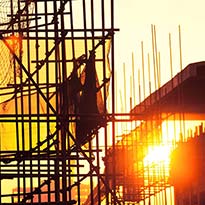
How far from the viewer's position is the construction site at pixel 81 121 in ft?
47.2

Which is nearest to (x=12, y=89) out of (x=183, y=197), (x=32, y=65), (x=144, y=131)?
(x=32, y=65)

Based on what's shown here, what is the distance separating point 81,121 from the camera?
14867 millimetres

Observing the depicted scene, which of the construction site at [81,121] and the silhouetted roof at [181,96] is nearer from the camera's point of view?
the construction site at [81,121]

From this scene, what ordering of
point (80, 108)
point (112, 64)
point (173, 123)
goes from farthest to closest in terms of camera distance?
point (173, 123), point (80, 108), point (112, 64)

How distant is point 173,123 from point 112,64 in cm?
1603

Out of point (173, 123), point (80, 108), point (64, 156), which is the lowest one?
point (64, 156)

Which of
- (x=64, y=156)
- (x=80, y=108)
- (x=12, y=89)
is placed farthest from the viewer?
(x=12, y=89)

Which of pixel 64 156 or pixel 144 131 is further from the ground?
pixel 144 131

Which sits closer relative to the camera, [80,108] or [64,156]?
[64,156]

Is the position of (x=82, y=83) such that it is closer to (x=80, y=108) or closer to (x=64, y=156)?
(x=80, y=108)

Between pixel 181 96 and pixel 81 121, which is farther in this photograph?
pixel 181 96

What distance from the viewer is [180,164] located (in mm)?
30547

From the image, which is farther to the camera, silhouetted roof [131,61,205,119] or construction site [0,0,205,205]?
silhouetted roof [131,61,205,119]

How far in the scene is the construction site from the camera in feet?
47.2
